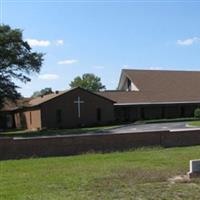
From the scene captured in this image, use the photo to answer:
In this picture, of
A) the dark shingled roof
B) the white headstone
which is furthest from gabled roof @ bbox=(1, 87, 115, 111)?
the white headstone

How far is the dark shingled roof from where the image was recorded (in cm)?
5734

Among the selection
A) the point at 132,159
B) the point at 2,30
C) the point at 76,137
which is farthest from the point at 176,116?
the point at 132,159

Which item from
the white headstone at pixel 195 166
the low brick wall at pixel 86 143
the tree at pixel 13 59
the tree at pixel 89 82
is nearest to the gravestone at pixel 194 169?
the white headstone at pixel 195 166

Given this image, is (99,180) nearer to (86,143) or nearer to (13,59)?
(86,143)

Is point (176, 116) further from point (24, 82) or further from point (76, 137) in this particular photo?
point (76, 137)

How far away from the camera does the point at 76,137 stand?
21.3m

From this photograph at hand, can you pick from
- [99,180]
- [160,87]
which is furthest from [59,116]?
[99,180]

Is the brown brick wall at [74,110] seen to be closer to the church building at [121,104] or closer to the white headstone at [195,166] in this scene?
the church building at [121,104]

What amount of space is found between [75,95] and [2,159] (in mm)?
32510

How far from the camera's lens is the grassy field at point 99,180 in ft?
33.4

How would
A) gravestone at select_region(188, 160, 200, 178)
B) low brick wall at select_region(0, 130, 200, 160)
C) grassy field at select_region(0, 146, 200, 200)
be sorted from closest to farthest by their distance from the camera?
1. grassy field at select_region(0, 146, 200, 200)
2. gravestone at select_region(188, 160, 200, 178)
3. low brick wall at select_region(0, 130, 200, 160)

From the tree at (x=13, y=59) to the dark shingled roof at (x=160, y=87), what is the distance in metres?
11.1

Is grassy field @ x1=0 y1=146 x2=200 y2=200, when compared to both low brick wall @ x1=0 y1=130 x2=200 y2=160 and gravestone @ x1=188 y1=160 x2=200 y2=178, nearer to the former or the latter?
gravestone @ x1=188 y1=160 x2=200 y2=178

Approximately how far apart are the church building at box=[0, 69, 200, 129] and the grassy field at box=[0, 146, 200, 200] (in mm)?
34931
